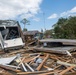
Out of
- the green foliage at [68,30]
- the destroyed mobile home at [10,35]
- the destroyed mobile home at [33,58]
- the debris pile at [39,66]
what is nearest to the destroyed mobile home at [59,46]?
the destroyed mobile home at [33,58]

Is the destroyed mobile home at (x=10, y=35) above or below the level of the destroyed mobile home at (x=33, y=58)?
above

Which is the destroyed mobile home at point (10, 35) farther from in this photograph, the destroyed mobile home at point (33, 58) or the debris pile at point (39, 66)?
the debris pile at point (39, 66)

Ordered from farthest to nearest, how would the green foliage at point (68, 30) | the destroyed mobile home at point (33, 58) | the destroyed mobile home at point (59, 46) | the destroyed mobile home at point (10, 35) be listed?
the green foliage at point (68, 30) → the destroyed mobile home at point (10, 35) → the destroyed mobile home at point (59, 46) → the destroyed mobile home at point (33, 58)

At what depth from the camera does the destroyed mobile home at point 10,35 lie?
37.7 ft

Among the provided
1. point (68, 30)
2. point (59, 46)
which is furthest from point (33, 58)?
point (68, 30)

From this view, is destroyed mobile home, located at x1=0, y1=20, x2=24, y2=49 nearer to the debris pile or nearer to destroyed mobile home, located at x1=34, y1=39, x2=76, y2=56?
destroyed mobile home, located at x1=34, y1=39, x2=76, y2=56

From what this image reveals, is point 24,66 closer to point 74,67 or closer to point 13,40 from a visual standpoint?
point 74,67

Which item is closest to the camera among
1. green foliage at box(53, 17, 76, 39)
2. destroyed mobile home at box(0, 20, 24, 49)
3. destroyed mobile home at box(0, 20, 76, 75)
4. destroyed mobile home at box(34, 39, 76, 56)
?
destroyed mobile home at box(0, 20, 76, 75)

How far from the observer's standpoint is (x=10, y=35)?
476 inches

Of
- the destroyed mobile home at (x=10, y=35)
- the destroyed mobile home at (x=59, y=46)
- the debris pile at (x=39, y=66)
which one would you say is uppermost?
the destroyed mobile home at (x=10, y=35)

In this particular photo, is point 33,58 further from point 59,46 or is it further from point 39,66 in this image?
point 59,46

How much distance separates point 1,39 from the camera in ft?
37.3

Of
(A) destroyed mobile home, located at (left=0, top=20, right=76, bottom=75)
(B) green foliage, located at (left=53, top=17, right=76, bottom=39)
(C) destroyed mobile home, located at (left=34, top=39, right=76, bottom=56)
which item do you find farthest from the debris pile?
(B) green foliage, located at (left=53, top=17, right=76, bottom=39)

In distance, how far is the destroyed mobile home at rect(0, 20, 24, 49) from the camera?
11.5m
